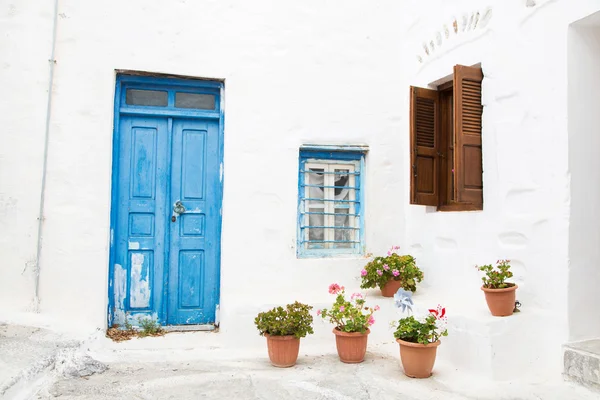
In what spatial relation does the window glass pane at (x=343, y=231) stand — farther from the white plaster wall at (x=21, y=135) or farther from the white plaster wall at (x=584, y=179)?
the white plaster wall at (x=21, y=135)

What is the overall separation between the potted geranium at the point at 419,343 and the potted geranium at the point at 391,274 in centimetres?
97

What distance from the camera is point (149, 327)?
473 cm

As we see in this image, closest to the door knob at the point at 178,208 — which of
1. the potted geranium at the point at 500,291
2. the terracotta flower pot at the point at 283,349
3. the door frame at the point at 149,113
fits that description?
the door frame at the point at 149,113

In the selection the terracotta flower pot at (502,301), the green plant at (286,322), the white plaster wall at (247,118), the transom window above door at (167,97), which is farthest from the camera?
the transom window above door at (167,97)

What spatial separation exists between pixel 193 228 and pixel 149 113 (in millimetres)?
1230

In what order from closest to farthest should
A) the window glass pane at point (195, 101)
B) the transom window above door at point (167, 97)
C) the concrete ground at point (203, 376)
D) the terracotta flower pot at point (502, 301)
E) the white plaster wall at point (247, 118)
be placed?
the concrete ground at point (203, 376) → the terracotta flower pot at point (502, 301) → the white plaster wall at point (247, 118) → the transom window above door at point (167, 97) → the window glass pane at point (195, 101)

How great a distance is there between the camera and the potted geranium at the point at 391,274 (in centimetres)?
471

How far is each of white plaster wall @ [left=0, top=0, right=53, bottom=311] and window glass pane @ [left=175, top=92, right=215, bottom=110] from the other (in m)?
1.22

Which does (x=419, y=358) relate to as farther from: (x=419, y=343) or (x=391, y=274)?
(x=391, y=274)

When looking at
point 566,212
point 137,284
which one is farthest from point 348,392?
point 137,284

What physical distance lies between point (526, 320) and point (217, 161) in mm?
3175

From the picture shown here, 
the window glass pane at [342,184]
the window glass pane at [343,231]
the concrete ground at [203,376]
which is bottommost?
the concrete ground at [203,376]

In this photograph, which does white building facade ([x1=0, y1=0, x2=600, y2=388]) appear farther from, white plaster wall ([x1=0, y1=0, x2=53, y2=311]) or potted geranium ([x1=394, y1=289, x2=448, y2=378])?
potted geranium ([x1=394, y1=289, x2=448, y2=378])

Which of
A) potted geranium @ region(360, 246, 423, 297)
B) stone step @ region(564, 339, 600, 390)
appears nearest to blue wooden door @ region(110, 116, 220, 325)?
potted geranium @ region(360, 246, 423, 297)
